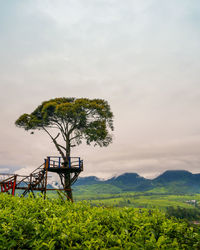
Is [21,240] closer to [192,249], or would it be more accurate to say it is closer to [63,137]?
[192,249]

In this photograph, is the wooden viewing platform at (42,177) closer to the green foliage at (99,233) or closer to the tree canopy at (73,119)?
the tree canopy at (73,119)

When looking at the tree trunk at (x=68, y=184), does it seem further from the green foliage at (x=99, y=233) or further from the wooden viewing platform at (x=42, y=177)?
the green foliage at (x=99, y=233)

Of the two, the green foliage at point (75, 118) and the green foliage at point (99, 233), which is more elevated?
Result: the green foliage at point (75, 118)

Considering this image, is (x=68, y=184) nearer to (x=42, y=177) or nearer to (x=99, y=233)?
(x=42, y=177)

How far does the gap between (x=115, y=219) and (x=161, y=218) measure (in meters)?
1.32

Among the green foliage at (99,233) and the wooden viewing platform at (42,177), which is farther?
the wooden viewing platform at (42,177)

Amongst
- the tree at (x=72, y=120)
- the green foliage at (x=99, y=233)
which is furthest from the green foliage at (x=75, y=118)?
the green foliage at (x=99, y=233)

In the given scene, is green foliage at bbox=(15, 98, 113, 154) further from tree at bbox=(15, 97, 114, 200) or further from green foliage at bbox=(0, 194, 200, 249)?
green foliage at bbox=(0, 194, 200, 249)

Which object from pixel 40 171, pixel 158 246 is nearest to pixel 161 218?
pixel 158 246

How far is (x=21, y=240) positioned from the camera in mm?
4273

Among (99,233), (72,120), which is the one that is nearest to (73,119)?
(72,120)

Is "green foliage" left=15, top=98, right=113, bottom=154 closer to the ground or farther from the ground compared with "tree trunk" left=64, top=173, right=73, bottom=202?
farther from the ground

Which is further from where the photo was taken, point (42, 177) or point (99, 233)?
point (42, 177)

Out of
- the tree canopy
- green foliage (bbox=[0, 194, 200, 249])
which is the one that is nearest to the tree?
the tree canopy
